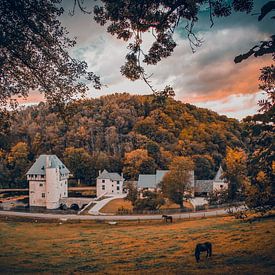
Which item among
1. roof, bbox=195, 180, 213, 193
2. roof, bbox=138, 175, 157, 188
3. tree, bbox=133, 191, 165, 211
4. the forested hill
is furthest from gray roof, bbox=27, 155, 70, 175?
roof, bbox=195, 180, 213, 193

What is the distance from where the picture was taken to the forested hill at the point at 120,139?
74.5 metres

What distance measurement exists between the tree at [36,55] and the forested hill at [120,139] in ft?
186

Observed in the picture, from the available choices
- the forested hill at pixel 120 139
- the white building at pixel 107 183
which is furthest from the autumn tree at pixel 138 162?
the white building at pixel 107 183

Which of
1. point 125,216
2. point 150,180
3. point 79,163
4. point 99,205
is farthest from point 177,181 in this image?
point 79,163

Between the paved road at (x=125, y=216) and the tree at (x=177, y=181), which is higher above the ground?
the tree at (x=177, y=181)

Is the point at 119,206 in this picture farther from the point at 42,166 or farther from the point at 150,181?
the point at 42,166

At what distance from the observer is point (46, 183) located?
194ft

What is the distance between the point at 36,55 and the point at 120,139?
7883 cm

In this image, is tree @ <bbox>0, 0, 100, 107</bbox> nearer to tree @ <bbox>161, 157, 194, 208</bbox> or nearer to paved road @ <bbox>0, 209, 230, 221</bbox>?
paved road @ <bbox>0, 209, 230, 221</bbox>

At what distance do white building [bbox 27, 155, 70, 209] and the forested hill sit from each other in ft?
31.1

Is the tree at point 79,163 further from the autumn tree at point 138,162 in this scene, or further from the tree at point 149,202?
the tree at point 149,202

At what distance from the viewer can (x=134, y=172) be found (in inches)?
2822

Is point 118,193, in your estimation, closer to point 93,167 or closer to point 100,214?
point 93,167

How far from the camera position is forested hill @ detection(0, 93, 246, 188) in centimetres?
7450
